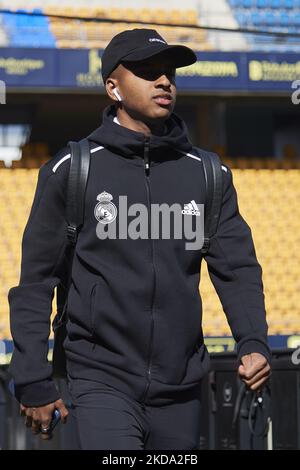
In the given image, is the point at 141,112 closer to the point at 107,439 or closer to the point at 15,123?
the point at 107,439

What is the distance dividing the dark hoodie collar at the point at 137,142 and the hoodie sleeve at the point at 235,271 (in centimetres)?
18

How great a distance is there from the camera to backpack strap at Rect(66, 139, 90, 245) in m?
3.71

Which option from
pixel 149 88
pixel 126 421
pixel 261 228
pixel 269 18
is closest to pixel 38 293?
pixel 126 421

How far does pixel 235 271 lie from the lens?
12.8 feet

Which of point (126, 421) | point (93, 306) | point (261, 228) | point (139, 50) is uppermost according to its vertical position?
point (261, 228)

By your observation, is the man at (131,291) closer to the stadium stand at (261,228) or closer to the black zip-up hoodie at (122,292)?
the black zip-up hoodie at (122,292)

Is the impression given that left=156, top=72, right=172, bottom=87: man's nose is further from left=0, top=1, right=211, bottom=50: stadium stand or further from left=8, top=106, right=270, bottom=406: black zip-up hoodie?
left=0, top=1, right=211, bottom=50: stadium stand

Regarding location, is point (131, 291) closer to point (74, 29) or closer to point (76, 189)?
point (76, 189)

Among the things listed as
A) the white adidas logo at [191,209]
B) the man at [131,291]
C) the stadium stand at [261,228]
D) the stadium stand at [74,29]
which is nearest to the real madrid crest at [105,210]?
the man at [131,291]


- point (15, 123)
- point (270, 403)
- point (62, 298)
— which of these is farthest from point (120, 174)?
point (15, 123)

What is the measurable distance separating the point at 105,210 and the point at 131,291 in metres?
0.27

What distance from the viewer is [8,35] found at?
18.2m
